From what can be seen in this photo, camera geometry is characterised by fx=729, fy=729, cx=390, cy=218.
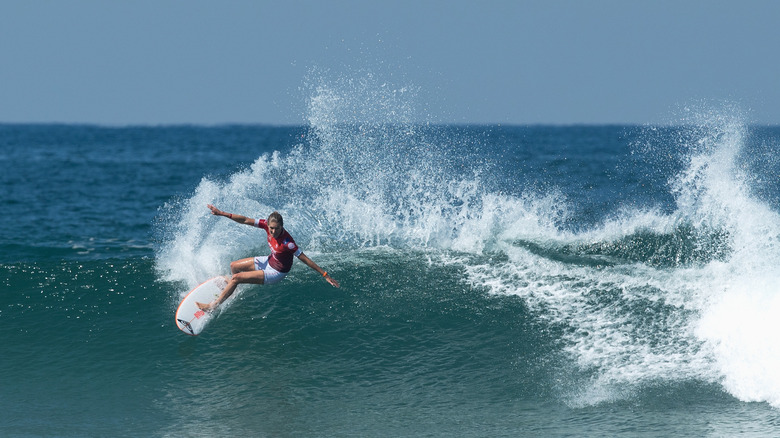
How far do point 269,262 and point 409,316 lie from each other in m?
2.64

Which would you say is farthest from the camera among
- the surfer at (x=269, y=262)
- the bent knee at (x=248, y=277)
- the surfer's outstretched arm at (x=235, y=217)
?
the bent knee at (x=248, y=277)

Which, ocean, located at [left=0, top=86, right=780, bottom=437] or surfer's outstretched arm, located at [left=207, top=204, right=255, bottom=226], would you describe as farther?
surfer's outstretched arm, located at [left=207, top=204, right=255, bottom=226]

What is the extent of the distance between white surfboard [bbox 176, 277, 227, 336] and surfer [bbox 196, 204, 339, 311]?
0.45ft

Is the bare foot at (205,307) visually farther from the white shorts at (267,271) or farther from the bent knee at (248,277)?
the white shorts at (267,271)

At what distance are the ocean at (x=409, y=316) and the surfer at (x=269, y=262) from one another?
44.3 inches

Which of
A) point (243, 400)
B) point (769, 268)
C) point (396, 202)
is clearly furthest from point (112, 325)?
point (769, 268)

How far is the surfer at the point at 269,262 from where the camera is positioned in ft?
34.3

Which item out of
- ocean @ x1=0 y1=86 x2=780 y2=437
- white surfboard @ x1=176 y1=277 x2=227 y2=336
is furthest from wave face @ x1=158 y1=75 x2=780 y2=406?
white surfboard @ x1=176 y1=277 x2=227 y2=336

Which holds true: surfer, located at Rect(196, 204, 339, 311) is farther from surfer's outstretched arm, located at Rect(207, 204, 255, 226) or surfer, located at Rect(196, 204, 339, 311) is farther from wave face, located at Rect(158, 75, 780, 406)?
wave face, located at Rect(158, 75, 780, 406)

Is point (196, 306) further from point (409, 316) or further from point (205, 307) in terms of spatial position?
point (409, 316)

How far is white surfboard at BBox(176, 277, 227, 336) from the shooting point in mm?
11375

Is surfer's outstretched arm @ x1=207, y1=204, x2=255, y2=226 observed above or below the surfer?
above


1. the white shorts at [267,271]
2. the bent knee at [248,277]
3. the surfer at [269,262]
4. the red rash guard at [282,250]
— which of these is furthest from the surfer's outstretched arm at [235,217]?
the bent knee at [248,277]

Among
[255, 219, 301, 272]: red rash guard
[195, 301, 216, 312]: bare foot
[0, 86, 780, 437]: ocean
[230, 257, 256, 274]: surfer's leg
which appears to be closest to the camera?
[0, 86, 780, 437]: ocean
